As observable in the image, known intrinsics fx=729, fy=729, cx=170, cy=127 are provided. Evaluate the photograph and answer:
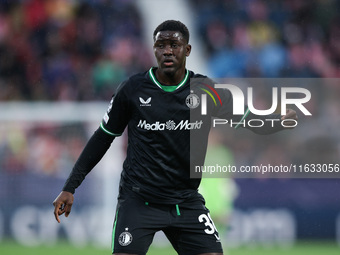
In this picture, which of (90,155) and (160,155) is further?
(90,155)

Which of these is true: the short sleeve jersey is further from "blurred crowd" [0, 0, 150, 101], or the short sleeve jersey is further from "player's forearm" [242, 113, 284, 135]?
"blurred crowd" [0, 0, 150, 101]

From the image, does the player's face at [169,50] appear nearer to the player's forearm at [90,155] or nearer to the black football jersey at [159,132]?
the black football jersey at [159,132]

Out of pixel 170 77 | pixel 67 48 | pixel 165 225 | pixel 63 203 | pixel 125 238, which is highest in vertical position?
pixel 67 48

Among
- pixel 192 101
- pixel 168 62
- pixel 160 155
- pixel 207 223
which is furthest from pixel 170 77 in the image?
pixel 207 223

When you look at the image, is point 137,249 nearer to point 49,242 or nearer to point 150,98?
point 150,98

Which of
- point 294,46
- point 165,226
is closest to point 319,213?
point 294,46

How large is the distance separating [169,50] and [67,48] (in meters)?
9.82

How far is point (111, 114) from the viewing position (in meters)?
5.45

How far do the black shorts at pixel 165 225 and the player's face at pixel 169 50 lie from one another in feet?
3.20

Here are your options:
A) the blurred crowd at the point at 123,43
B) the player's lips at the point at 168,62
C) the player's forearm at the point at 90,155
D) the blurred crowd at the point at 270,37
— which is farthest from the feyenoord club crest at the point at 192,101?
the blurred crowd at the point at 123,43

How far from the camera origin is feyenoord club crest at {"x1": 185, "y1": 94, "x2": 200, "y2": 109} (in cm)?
541

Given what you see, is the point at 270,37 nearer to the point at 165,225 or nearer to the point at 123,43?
the point at 123,43

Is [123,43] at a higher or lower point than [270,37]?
lower

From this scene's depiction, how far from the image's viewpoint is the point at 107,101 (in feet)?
42.0
